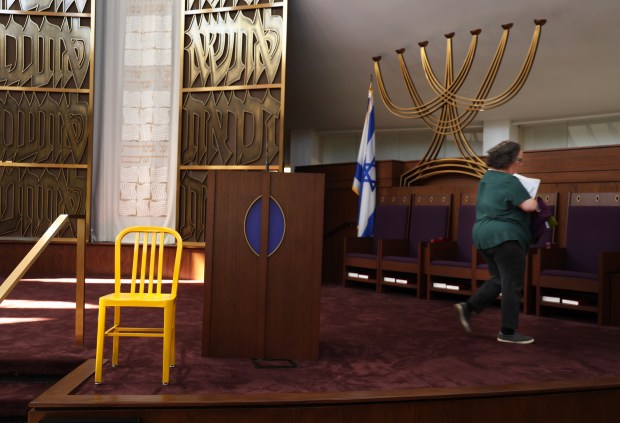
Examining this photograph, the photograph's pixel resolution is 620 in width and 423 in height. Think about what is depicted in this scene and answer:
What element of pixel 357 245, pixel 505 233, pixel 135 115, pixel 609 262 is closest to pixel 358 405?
pixel 505 233

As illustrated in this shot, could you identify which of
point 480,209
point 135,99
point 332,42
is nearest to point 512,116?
point 332,42

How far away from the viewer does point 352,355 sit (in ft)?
11.4

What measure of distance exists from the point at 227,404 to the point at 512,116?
8449 millimetres

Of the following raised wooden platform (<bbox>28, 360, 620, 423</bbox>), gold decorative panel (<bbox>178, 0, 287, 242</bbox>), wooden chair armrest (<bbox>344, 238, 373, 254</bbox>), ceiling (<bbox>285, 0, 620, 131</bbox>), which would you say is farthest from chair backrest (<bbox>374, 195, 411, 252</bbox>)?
raised wooden platform (<bbox>28, 360, 620, 423</bbox>)

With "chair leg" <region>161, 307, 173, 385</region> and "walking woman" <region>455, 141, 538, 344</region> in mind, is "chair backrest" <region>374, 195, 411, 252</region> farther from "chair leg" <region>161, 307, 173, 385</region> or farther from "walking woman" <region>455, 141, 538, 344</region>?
"chair leg" <region>161, 307, 173, 385</region>

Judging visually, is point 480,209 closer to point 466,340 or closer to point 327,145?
point 466,340

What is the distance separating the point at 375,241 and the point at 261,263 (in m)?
3.77

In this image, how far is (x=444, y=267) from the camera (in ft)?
18.7

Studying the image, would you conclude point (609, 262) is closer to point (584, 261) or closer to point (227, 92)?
point (584, 261)

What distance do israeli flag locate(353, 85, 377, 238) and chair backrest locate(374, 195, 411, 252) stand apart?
9 cm

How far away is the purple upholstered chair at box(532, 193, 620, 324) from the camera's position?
456cm

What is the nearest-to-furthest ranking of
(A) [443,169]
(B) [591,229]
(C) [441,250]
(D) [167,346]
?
(D) [167,346] → (B) [591,229] → (C) [441,250] → (A) [443,169]

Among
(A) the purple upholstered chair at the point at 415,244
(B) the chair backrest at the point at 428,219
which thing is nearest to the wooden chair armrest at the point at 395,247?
(A) the purple upholstered chair at the point at 415,244

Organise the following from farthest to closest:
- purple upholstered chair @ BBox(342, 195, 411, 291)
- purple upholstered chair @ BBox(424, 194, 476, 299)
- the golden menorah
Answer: purple upholstered chair @ BBox(342, 195, 411, 291), the golden menorah, purple upholstered chair @ BBox(424, 194, 476, 299)
